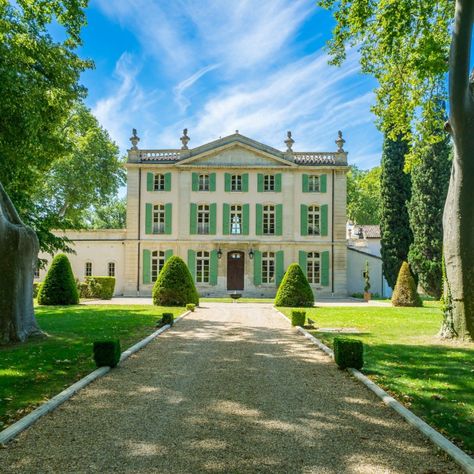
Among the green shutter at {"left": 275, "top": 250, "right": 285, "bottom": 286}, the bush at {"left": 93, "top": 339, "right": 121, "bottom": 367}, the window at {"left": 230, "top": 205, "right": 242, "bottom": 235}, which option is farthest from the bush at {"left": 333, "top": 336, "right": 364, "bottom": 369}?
the window at {"left": 230, "top": 205, "right": 242, "bottom": 235}

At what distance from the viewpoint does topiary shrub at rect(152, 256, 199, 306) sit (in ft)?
63.7

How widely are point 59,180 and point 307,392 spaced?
31.3 metres

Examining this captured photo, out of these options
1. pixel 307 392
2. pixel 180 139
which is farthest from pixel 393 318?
pixel 180 139

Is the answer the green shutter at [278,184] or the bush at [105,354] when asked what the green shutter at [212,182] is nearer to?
the green shutter at [278,184]

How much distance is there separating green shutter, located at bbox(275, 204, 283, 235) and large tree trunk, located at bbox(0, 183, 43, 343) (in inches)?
849

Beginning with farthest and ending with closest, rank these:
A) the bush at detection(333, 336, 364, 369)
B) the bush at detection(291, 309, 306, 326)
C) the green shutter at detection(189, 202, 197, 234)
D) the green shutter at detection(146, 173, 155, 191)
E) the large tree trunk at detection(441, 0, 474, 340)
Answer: the green shutter at detection(146, 173, 155, 191) → the green shutter at detection(189, 202, 197, 234) → the bush at detection(291, 309, 306, 326) → the large tree trunk at detection(441, 0, 474, 340) → the bush at detection(333, 336, 364, 369)

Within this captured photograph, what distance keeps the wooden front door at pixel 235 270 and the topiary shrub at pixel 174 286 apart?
10811 mm

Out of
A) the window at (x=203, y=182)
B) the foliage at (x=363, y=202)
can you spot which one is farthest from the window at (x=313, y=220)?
the foliage at (x=363, y=202)

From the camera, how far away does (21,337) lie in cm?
946

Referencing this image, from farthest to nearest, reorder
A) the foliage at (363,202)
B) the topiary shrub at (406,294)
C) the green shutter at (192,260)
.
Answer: the foliage at (363,202) → the green shutter at (192,260) → the topiary shrub at (406,294)

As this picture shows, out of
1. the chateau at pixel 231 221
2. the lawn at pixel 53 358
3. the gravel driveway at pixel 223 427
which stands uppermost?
the chateau at pixel 231 221

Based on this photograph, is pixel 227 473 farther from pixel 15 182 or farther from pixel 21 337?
pixel 15 182

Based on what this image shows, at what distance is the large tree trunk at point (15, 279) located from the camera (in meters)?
9.32

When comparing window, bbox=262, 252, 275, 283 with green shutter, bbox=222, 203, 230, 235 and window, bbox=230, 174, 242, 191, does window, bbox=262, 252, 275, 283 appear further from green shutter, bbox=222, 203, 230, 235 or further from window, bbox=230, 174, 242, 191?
window, bbox=230, 174, 242, 191
